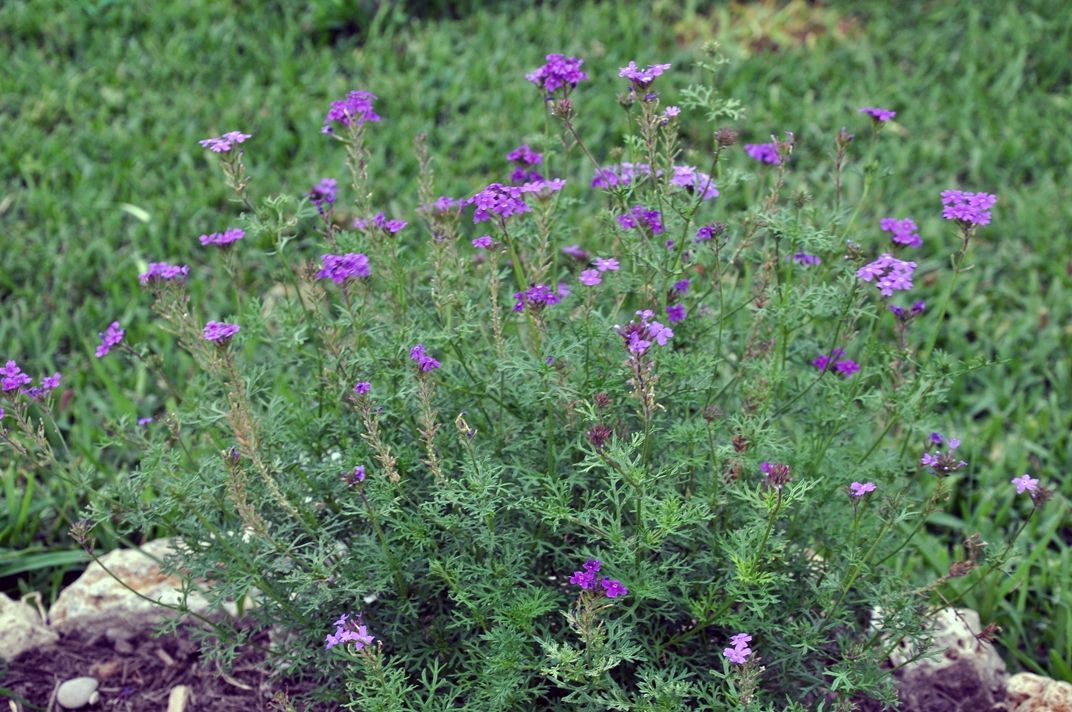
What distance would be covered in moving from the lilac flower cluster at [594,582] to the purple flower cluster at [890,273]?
810 millimetres

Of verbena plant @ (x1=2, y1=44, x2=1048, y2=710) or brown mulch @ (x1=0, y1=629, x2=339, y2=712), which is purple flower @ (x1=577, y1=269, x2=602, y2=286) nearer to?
verbena plant @ (x1=2, y1=44, x2=1048, y2=710)

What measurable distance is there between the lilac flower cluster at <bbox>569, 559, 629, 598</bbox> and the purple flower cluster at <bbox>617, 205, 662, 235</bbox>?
0.77 meters

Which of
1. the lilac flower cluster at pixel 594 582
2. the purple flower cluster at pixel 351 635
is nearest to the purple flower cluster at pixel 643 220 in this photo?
the lilac flower cluster at pixel 594 582

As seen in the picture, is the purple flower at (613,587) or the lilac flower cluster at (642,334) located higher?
the lilac flower cluster at (642,334)

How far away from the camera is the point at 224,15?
6367mm

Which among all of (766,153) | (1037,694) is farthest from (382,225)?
(1037,694)

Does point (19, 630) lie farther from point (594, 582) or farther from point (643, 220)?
point (643, 220)

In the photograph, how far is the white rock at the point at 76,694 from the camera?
3.24m

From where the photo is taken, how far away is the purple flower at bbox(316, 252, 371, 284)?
2.58 m

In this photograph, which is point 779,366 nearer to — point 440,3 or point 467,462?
point 467,462

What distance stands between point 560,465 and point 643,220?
60 cm

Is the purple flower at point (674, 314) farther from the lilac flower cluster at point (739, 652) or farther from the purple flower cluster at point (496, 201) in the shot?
the lilac flower cluster at point (739, 652)

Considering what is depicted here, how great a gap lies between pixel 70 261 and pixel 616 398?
305cm

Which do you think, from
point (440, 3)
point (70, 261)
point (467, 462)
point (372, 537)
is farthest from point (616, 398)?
point (440, 3)
